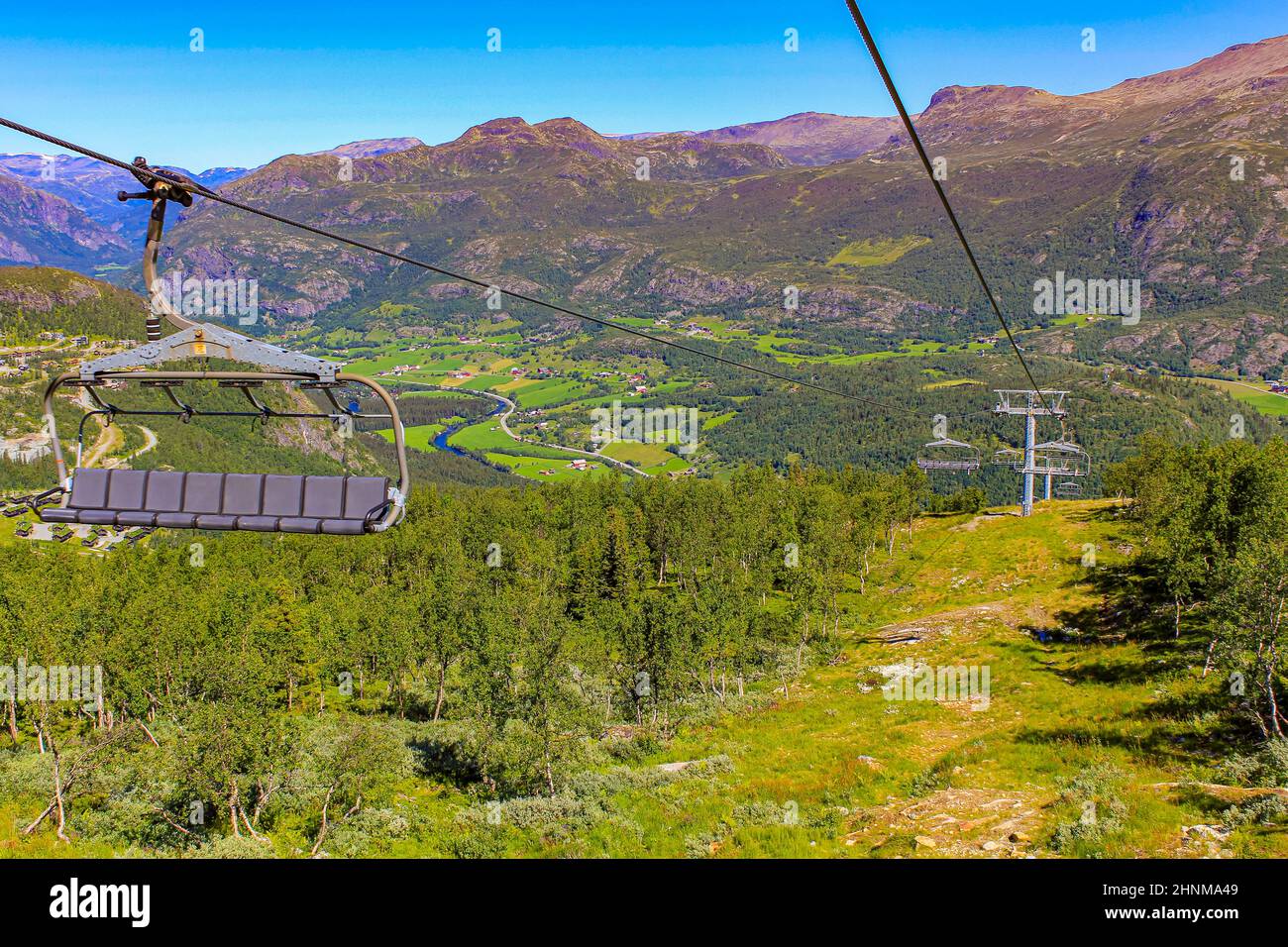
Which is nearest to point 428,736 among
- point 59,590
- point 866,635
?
point 866,635

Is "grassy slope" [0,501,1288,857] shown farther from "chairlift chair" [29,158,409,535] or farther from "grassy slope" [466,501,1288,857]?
"chairlift chair" [29,158,409,535]

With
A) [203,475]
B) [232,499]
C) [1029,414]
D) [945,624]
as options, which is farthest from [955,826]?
[1029,414]

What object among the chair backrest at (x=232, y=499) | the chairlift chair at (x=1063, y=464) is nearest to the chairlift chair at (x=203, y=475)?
the chair backrest at (x=232, y=499)

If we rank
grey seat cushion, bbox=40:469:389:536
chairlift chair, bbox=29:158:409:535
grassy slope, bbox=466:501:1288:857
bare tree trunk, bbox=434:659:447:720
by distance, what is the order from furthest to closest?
bare tree trunk, bbox=434:659:447:720
grassy slope, bbox=466:501:1288:857
grey seat cushion, bbox=40:469:389:536
chairlift chair, bbox=29:158:409:535

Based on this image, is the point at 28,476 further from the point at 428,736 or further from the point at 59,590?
the point at 428,736

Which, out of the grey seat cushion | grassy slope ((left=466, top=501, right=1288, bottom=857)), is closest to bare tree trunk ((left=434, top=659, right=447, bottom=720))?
grassy slope ((left=466, top=501, right=1288, bottom=857))

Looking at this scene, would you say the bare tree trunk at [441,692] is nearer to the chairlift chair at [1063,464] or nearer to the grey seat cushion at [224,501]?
the grey seat cushion at [224,501]
